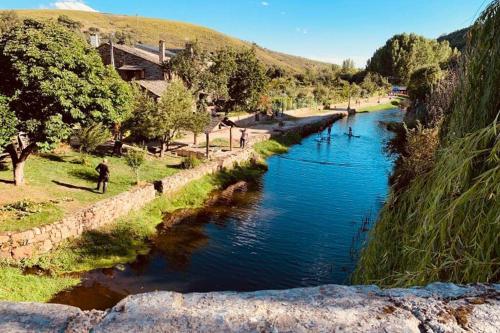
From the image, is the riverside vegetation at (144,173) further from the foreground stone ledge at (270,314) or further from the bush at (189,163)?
the foreground stone ledge at (270,314)

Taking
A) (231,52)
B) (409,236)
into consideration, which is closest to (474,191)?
(409,236)

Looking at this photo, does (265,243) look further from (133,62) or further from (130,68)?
(133,62)

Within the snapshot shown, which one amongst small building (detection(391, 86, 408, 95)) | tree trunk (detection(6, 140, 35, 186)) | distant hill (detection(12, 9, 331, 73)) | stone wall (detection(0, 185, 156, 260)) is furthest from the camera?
distant hill (detection(12, 9, 331, 73))

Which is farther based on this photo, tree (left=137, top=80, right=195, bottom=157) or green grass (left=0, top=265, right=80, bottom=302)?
tree (left=137, top=80, right=195, bottom=157)

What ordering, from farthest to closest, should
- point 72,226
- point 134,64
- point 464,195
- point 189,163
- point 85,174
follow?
point 134,64 → point 189,163 → point 85,174 → point 72,226 → point 464,195

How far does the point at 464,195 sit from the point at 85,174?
65.9 ft

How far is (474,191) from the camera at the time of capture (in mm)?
4082

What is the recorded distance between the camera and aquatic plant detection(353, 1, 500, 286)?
3.95 m

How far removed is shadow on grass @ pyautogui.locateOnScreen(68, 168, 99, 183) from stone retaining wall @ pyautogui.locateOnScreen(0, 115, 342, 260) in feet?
8.98

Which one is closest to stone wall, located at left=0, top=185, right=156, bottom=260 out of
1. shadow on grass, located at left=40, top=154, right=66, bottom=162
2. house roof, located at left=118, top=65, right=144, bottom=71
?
shadow on grass, located at left=40, top=154, right=66, bottom=162

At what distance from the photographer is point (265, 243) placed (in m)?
17.8

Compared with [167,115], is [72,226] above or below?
below

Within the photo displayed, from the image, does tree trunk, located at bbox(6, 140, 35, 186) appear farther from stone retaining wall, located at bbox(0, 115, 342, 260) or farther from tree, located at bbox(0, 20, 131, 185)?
stone retaining wall, located at bbox(0, 115, 342, 260)

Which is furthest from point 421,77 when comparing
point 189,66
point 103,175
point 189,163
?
point 103,175
